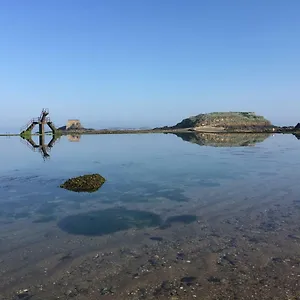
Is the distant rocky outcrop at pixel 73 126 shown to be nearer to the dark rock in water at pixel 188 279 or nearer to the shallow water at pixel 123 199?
the shallow water at pixel 123 199

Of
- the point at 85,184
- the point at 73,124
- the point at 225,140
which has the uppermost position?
the point at 73,124

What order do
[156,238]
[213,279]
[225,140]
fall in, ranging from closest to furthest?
[213,279] → [156,238] → [225,140]

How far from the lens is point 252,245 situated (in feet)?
34.8

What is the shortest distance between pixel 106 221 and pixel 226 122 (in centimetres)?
12032

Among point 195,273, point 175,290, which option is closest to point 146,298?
point 175,290

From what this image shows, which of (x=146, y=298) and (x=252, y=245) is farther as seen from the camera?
(x=252, y=245)

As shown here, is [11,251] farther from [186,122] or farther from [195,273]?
[186,122]

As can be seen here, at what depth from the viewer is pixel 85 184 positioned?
20688 mm

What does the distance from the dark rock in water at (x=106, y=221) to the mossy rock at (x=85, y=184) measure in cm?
530

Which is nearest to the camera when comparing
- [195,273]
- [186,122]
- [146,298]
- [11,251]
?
[146,298]

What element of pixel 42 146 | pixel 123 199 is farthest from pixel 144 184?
pixel 42 146

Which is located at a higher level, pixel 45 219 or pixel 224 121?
pixel 224 121

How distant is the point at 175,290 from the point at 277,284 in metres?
2.59

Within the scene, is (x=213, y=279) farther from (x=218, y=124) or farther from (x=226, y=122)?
(x=226, y=122)
